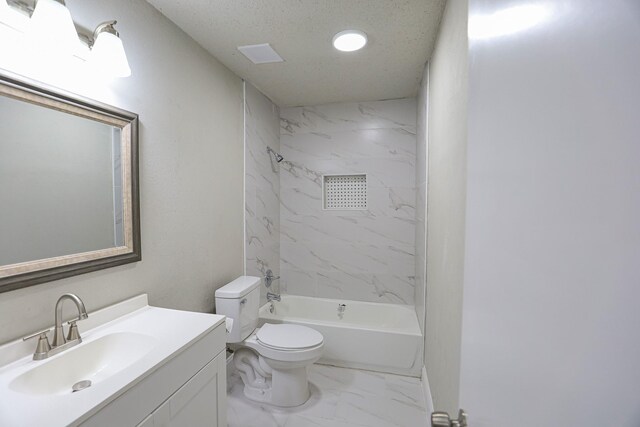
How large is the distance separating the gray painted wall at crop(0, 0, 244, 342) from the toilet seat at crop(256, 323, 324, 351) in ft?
1.54

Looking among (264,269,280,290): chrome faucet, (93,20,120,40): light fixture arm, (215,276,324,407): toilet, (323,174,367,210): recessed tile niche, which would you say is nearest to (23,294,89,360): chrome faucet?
(215,276,324,407): toilet

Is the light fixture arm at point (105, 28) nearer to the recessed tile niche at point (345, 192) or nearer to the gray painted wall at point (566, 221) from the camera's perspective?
the gray painted wall at point (566, 221)

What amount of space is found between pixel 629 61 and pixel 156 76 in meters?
2.00

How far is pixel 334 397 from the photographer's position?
2207 millimetres

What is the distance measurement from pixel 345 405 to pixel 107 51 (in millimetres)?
2510

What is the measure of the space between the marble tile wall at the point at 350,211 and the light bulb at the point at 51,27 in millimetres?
2358

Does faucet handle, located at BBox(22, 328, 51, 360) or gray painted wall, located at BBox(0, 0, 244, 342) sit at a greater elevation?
gray painted wall, located at BBox(0, 0, 244, 342)

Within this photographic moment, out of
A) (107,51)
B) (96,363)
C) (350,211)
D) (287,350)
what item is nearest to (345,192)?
(350,211)

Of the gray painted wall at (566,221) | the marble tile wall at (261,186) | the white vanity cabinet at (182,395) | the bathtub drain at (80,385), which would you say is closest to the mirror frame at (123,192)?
the bathtub drain at (80,385)

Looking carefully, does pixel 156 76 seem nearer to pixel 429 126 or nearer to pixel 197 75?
pixel 197 75

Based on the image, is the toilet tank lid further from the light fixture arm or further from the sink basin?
the light fixture arm

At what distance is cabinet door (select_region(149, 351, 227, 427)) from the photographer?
1.12 metres

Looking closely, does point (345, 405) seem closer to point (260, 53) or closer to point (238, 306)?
point (238, 306)

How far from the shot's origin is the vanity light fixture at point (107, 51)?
1261 millimetres
